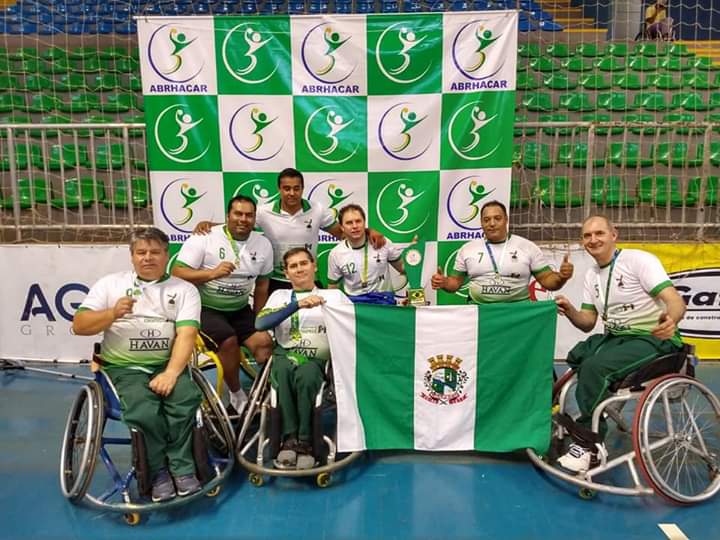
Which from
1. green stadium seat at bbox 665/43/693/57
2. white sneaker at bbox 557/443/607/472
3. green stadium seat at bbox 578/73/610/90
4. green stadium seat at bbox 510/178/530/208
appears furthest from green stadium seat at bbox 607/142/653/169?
white sneaker at bbox 557/443/607/472

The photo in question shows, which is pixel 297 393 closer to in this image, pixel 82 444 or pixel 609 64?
pixel 82 444

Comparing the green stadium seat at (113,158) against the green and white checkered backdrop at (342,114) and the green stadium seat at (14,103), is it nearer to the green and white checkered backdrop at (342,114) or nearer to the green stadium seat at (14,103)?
the green stadium seat at (14,103)

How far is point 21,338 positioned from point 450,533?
3.86 meters

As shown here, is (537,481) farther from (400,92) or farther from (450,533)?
(400,92)

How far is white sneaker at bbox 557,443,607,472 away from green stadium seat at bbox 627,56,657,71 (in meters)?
7.69

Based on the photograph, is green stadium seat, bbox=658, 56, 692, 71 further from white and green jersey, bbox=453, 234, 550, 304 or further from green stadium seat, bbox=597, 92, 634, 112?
white and green jersey, bbox=453, 234, 550, 304

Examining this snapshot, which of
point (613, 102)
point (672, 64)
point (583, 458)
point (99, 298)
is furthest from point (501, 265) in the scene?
point (672, 64)

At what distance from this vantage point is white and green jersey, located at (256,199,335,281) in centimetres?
373

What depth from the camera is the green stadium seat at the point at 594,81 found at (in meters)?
8.06

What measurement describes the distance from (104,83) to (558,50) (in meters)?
Result: 6.88

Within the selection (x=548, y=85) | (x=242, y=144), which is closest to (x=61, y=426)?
(x=242, y=144)

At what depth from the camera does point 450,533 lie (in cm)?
245

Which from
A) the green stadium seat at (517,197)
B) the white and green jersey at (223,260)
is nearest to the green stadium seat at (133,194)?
the white and green jersey at (223,260)

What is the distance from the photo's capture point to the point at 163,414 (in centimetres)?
257
